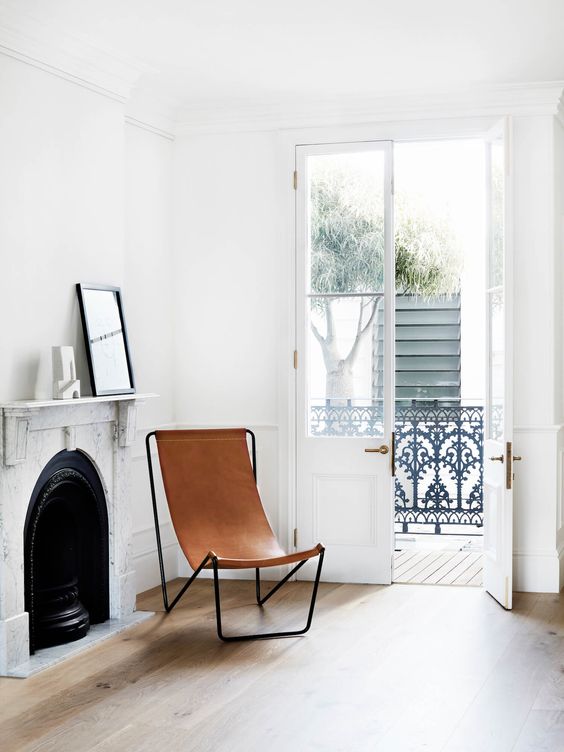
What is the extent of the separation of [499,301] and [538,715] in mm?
2374

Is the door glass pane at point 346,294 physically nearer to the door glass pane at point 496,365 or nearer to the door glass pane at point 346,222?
the door glass pane at point 346,222

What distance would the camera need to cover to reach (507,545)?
4.86 metres

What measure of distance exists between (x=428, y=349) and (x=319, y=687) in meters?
5.17

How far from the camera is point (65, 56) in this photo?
4305 mm

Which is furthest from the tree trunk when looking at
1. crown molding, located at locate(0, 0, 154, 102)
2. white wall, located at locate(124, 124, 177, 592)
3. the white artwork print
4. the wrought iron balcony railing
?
the wrought iron balcony railing

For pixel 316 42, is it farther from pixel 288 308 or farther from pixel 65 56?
pixel 288 308

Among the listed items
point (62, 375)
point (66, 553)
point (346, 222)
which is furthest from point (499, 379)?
point (66, 553)

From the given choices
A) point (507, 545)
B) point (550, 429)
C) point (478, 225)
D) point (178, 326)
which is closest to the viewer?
point (507, 545)

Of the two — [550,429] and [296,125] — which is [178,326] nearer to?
[296,125]

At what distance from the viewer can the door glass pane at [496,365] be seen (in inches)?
196

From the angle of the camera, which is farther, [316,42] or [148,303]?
[148,303]

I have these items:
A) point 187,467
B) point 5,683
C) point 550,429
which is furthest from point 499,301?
point 5,683

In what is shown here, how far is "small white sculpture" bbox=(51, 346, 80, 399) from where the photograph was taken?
13.5 feet

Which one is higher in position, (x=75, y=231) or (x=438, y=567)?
(x=75, y=231)
